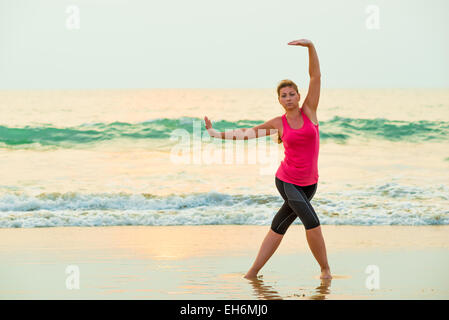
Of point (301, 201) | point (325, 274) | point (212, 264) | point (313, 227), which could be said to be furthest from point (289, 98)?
point (212, 264)

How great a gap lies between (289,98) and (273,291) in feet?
5.26

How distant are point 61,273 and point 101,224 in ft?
12.2

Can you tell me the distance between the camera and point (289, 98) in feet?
18.2

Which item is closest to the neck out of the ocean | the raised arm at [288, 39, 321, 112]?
the raised arm at [288, 39, 321, 112]

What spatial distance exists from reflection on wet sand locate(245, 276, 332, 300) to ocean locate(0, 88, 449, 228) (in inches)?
108

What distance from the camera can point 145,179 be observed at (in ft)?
48.4

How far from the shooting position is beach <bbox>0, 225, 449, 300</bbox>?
537cm

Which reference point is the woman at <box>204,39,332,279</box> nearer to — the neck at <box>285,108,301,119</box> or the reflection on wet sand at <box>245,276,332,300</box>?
the neck at <box>285,108,301,119</box>

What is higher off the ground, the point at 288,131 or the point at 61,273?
the point at 288,131

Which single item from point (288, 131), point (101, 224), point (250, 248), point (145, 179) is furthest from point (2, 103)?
point (288, 131)

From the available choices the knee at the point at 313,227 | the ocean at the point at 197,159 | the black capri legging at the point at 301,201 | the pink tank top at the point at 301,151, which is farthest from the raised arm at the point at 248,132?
the ocean at the point at 197,159

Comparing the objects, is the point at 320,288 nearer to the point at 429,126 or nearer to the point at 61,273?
the point at 61,273

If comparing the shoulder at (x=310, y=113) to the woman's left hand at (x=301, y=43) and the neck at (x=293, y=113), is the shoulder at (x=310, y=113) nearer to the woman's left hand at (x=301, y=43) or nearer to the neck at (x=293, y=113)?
the neck at (x=293, y=113)

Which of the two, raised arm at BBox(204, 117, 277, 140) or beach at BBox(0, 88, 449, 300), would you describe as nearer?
raised arm at BBox(204, 117, 277, 140)
